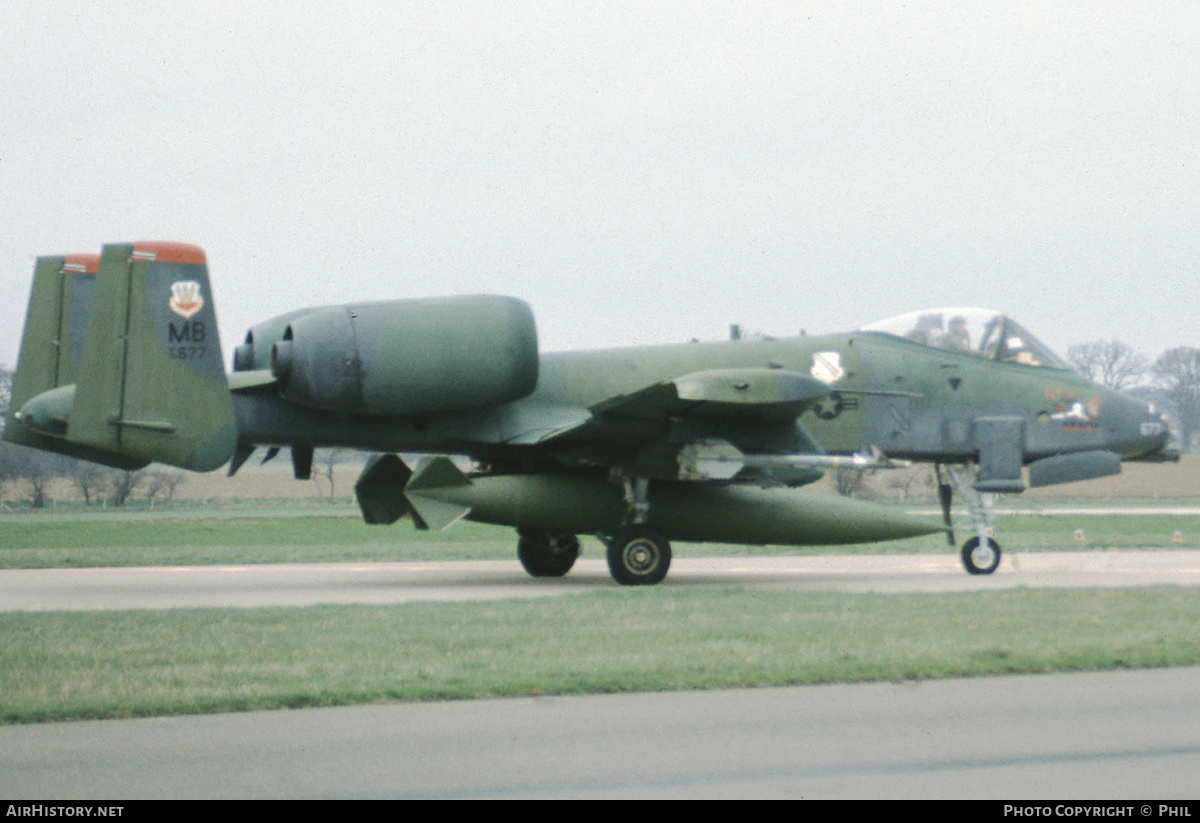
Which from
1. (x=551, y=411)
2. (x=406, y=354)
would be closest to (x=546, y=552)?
(x=551, y=411)

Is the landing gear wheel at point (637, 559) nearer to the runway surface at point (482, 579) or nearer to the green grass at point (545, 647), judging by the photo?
the runway surface at point (482, 579)

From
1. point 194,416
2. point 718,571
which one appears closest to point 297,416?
point 194,416

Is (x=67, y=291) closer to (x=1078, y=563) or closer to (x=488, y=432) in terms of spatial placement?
(x=488, y=432)

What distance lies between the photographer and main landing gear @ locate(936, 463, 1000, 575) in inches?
687

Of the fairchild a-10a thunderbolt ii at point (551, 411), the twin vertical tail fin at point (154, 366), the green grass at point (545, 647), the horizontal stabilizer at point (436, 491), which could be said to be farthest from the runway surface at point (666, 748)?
the horizontal stabilizer at point (436, 491)

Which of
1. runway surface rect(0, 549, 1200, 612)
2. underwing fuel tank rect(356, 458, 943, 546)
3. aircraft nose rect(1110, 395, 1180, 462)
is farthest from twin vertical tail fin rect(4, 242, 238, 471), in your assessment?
aircraft nose rect(1110, 395, 1180, 462)

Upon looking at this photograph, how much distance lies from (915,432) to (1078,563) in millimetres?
3801

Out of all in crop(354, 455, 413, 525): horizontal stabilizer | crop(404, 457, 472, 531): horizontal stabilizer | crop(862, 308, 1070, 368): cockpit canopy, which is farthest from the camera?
crop(862, 308, 1070, 368): cockpit canopy

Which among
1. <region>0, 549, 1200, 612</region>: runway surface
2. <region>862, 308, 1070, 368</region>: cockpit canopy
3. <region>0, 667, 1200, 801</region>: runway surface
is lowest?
<region>0, 549, 1200, 612</region>: runway surface

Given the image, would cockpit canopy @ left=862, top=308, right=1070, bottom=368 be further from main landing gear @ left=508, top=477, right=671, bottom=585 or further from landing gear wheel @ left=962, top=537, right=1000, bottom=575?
main landing gear @ left=508, top=477, right=671, bottom=585

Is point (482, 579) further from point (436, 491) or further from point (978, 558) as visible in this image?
point (978, 558)

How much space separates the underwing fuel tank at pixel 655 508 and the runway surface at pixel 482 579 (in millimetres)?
619

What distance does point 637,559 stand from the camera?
16250 mm

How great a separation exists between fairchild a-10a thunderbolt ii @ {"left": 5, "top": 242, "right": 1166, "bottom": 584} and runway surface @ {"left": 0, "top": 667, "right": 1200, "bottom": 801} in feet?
25.1
